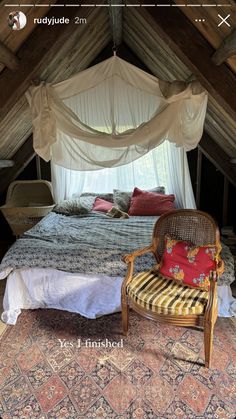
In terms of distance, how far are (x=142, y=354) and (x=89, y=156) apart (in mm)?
1641

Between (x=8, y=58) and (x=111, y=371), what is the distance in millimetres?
2245

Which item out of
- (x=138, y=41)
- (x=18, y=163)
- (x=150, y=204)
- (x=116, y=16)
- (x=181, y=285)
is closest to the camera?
(x=181, y=285)

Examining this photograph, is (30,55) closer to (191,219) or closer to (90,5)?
(90,5)

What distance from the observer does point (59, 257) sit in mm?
2393

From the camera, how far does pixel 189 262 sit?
2.15 metres

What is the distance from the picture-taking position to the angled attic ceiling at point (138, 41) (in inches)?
78.0

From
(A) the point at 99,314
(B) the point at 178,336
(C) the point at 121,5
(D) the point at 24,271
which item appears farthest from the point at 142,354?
(C) the point at 121,5

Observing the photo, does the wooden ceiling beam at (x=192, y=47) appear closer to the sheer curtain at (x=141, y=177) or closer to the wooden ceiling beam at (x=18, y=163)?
the sheer curtain at (x=141, y=177)

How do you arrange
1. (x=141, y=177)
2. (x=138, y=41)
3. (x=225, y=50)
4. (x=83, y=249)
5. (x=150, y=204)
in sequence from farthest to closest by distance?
(x=141, y=177), (x=150, y=204), (x=138, y=41), (x=83, y=249), (x=225, y=50)

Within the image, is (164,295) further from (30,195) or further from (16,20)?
(30,195)

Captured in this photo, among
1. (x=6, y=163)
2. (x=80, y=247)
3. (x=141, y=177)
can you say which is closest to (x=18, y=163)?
(x=6, y=163)

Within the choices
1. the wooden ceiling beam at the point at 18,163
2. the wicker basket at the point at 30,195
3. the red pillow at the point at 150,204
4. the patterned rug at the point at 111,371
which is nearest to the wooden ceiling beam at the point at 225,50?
the patterned rug at the point at 111,371

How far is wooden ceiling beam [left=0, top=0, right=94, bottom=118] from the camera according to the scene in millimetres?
2150

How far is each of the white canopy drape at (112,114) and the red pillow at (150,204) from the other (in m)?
1.46
